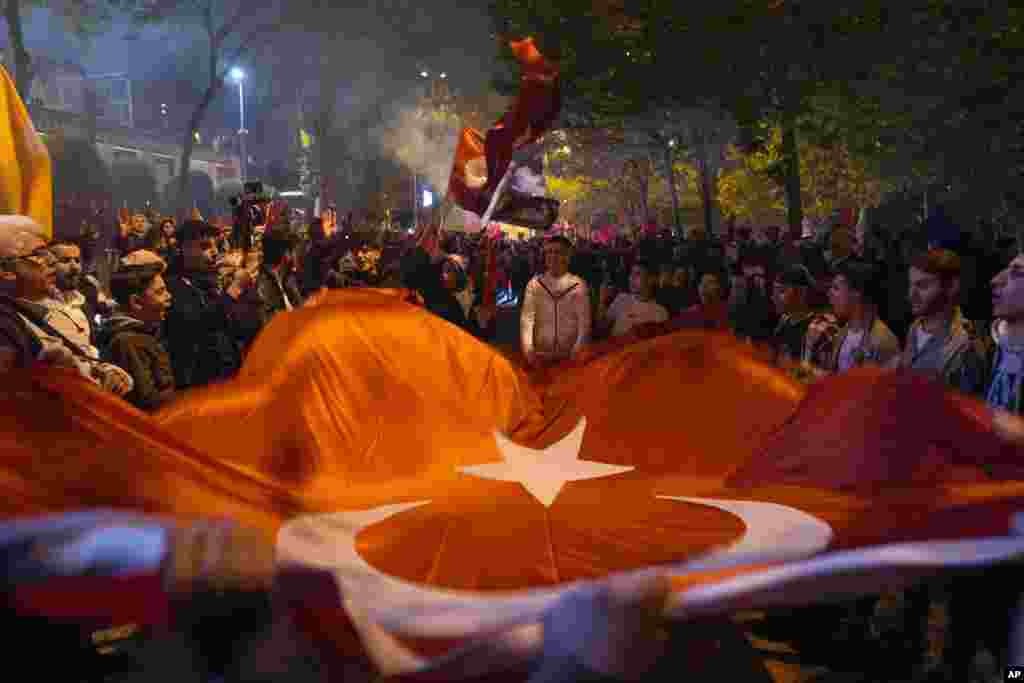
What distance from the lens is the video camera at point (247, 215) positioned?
37.0 ft

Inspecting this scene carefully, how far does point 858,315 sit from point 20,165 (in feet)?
16.7

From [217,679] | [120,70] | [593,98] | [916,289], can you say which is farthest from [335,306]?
[120,70]

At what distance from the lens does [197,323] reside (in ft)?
21.6

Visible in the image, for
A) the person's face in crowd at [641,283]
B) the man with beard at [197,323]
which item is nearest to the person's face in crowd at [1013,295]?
the person's face in crowd at [641,283]

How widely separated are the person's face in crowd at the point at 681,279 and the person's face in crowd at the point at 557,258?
318 cm

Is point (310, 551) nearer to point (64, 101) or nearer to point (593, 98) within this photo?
point (593, 98)

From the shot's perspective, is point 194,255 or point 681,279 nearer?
point 194,255

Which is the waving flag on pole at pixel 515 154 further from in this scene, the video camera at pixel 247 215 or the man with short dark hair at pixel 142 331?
the man with short dark hair at pixel 142 331

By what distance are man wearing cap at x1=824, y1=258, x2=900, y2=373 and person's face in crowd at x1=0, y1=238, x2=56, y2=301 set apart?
4371 millimetres

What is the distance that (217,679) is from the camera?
2.85 m

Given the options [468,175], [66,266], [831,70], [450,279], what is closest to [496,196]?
[468,175]

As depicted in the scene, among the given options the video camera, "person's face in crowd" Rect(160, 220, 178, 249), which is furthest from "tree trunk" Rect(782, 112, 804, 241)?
"person's face in crowd" Rect(160, 220, 178, 249)

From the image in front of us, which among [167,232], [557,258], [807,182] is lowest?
[167,232]

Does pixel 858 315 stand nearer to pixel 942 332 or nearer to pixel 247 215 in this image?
pixel 942 332
